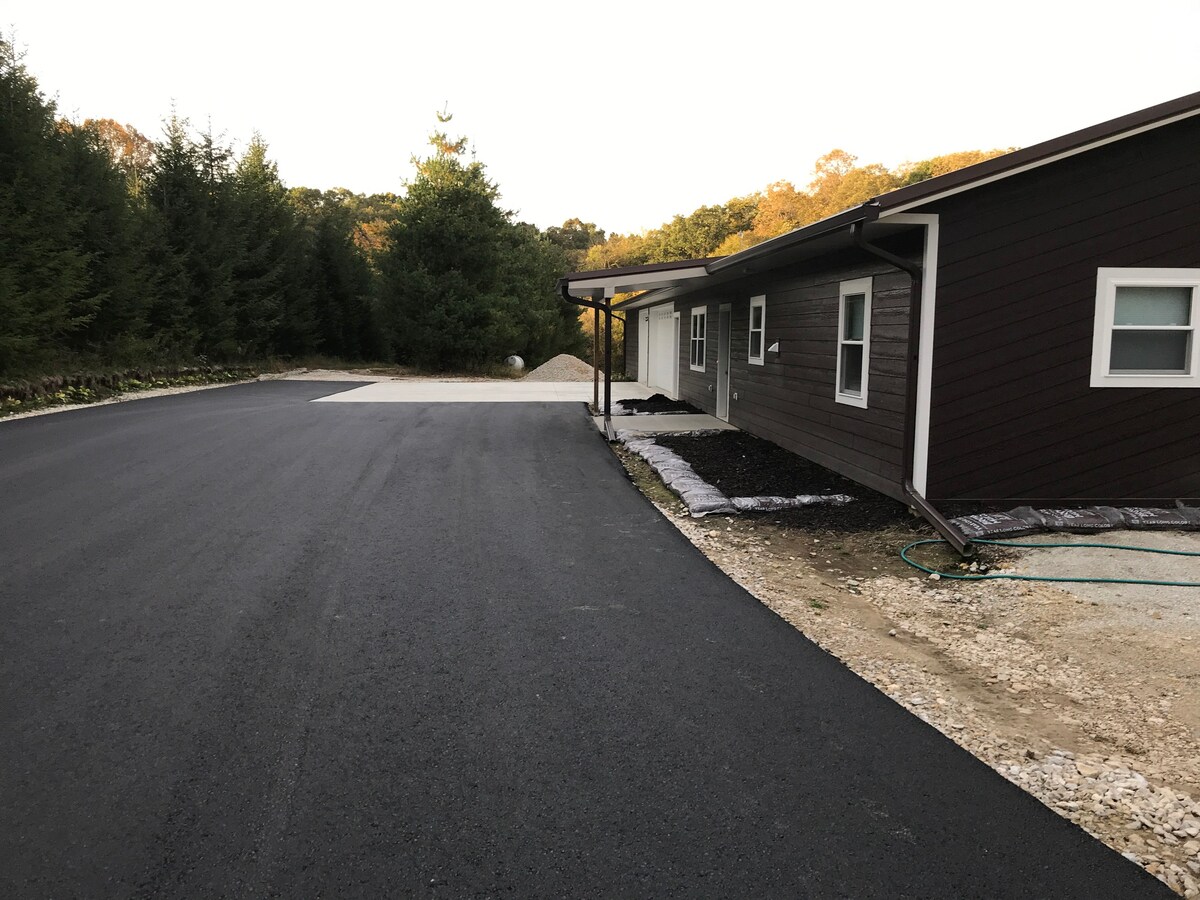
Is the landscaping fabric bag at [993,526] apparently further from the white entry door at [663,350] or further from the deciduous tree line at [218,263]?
the deciduous tree line at [218,263]

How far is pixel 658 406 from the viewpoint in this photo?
52.5 ft

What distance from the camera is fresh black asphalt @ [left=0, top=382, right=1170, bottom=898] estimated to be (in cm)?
220

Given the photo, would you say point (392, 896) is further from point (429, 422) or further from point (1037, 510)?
point (429, 422)

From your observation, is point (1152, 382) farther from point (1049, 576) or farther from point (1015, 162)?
point (1049, 576)

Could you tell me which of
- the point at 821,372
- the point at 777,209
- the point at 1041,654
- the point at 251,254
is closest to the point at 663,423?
the point at 821,372

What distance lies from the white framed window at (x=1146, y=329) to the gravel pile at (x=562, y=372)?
69.0 feet

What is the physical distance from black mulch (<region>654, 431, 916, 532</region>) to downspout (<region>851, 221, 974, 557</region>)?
8.7 inches

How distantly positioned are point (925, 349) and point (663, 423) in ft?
23.2

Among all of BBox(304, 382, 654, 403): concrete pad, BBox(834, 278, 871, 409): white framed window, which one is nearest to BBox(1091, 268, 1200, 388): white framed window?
BBox(834, 278, 871, 409): white framed window

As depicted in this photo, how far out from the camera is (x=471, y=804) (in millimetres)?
2502

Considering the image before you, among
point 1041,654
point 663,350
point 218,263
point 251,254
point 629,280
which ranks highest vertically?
point 251,254

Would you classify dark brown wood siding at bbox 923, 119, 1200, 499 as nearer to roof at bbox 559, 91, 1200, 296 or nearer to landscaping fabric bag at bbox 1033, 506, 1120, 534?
roof at bbox 559, 91, 1200, 296

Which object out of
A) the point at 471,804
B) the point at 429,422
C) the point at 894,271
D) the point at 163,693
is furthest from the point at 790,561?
the point at 429,422

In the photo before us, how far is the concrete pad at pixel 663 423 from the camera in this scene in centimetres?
1241
